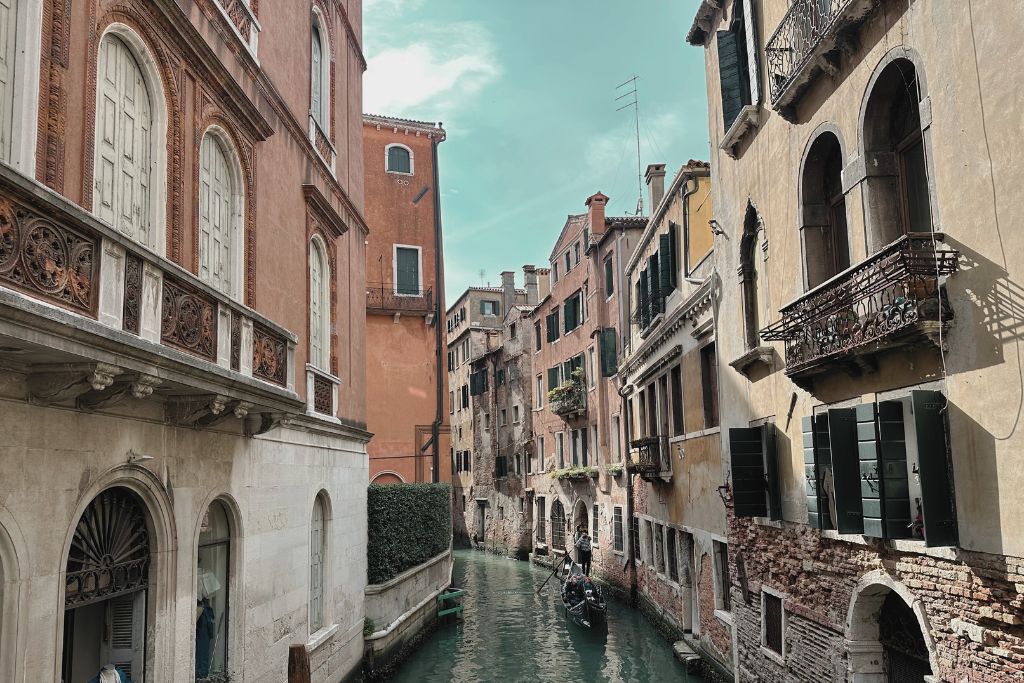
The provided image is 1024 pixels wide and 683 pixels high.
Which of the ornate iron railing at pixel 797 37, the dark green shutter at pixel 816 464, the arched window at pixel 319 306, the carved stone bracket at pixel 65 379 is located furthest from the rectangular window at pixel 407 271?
the carved stone bracket at pixel 65 379

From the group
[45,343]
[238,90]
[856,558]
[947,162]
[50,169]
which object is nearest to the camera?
[45,343]

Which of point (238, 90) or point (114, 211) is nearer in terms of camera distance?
point (114, 211)

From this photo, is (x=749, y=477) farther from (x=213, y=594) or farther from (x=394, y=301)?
(x=394, y=301)

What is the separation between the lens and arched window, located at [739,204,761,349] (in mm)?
11398

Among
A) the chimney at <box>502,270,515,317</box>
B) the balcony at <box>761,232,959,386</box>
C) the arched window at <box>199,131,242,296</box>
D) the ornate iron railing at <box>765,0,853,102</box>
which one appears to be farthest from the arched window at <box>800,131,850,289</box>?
the chimney at <box>502,270,515,317</box>

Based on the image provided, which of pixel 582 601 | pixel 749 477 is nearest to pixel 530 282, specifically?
pixel 582 601

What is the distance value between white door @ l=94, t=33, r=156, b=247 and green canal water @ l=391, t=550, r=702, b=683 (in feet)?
33.4

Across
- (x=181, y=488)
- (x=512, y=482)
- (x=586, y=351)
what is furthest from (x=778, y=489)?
(x=512, y=482)

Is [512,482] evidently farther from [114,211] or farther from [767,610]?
[114,211]

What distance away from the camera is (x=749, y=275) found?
1162cm

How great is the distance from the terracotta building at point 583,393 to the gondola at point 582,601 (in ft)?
8.75

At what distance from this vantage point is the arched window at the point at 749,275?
1140 cm

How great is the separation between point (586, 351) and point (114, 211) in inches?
902

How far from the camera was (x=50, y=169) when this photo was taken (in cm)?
581
